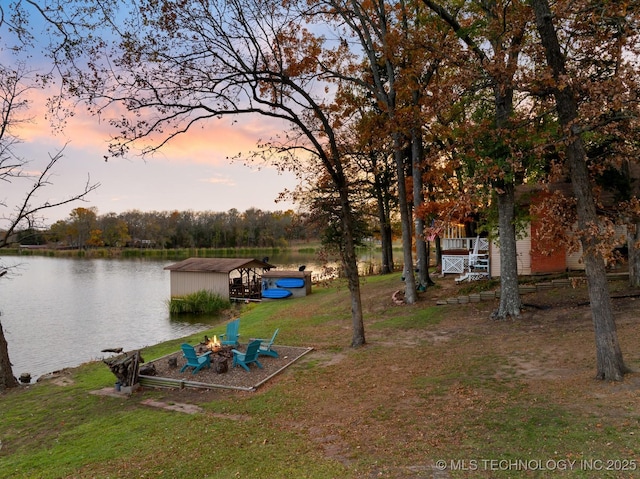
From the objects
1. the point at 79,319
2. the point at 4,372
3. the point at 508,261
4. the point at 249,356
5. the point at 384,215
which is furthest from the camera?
the point at 384,215

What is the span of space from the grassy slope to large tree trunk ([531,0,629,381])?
0.51 meters

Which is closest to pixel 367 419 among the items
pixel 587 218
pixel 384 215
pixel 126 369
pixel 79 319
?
pixel 587 218

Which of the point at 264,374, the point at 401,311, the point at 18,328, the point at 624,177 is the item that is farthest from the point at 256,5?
the point at 18,328

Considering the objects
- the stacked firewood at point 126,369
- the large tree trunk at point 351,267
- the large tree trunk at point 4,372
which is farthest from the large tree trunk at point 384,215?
the large tree trunk at point 4,372

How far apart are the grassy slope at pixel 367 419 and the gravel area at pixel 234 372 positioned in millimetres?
429

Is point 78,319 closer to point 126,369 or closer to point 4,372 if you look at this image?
point 4,372

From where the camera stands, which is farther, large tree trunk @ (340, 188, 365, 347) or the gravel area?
large tree trunk @ (340, 188, 365, 347)

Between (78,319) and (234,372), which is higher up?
(234,372)

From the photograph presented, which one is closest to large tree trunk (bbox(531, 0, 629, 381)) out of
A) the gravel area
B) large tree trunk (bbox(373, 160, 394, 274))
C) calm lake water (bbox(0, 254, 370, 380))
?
the gravel area

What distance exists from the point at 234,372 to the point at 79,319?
717 inches

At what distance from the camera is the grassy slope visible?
515 centimetres

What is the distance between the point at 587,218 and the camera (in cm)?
688

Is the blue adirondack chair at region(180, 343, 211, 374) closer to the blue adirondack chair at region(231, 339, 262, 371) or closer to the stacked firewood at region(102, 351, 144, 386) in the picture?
the blue adirondack chair at region(231, 339, 262, 371)

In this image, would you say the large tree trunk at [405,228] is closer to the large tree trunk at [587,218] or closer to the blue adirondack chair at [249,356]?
the blue adirondack chair at [249,356]
